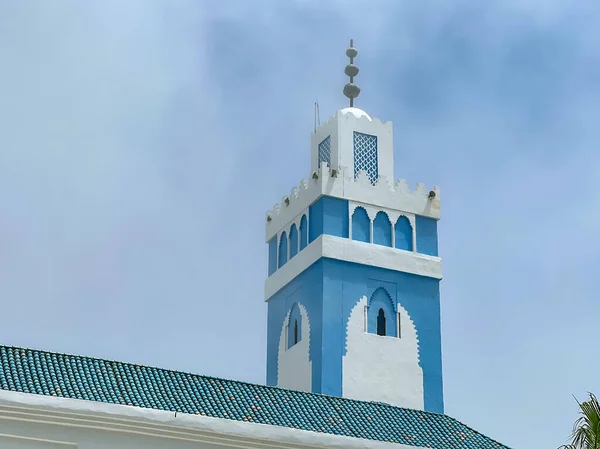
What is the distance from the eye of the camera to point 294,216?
20.1 meters

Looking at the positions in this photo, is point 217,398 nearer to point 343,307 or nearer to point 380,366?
point 343,307

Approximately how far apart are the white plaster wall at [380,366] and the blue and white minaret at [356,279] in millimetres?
17

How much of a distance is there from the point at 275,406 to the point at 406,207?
6.95 meters

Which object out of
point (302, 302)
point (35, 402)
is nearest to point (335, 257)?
point (302, 302)

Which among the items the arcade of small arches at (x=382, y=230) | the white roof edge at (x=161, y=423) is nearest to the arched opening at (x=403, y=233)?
the arcade of small arches at (x=382, y=230)

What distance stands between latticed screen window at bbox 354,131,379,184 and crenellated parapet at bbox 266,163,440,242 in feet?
0.73

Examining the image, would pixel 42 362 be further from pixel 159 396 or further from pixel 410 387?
pixel 410 387

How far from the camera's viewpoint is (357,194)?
19516 mm

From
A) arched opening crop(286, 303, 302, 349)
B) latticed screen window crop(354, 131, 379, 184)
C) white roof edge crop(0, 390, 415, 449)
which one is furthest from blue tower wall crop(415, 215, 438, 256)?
white roof edge crop(0, 390, 415, 449)

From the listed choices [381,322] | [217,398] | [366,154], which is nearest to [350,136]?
[366,154]

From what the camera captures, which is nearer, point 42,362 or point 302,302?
point 42,362

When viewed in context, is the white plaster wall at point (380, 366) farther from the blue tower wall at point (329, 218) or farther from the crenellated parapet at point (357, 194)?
the crenellated parapet at point (357, 194)

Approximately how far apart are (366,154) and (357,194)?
3.43ft

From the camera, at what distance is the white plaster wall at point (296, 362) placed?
733 inches
